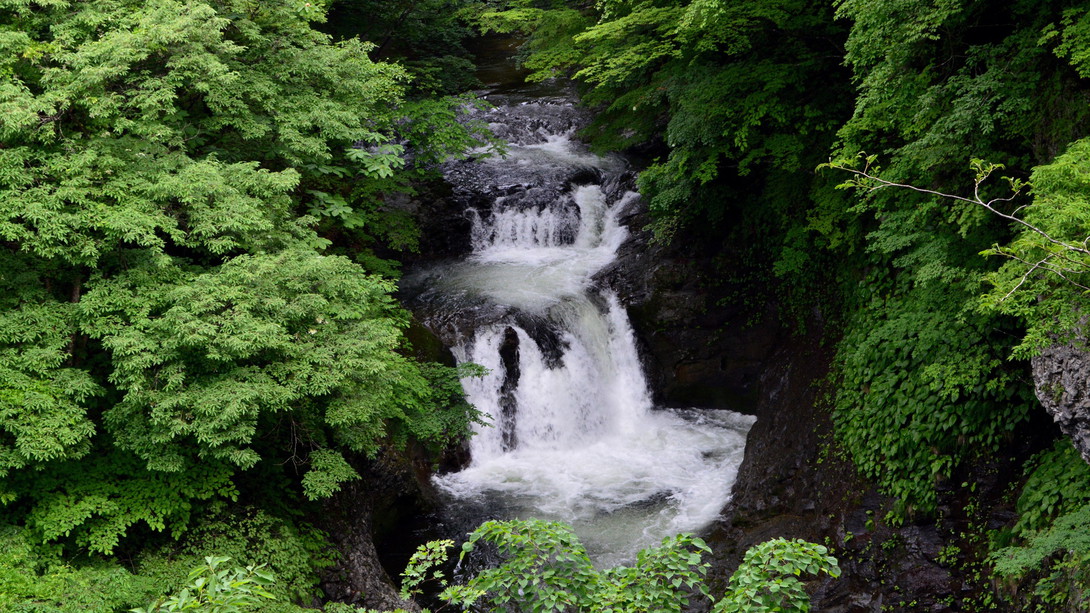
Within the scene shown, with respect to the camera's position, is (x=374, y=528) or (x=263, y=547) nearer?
(x=263, y=547)

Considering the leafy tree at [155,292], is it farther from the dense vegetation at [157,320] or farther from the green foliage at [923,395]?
the green foliage at [923,395]

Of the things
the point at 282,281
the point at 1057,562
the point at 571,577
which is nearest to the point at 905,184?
the point at 1057,562

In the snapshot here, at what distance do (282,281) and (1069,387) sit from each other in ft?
21.8

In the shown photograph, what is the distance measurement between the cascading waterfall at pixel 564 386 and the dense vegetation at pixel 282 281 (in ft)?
7.90

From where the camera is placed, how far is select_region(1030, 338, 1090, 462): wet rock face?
592cm

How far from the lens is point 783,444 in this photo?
10.7 metres

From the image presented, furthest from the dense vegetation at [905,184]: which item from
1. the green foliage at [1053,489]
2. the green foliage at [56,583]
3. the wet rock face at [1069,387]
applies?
the green foliage at [56,583]

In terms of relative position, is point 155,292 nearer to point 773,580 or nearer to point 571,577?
point 571,577

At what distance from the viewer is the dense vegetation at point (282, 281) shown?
20.3ft

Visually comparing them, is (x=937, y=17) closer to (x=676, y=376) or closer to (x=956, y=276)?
(x=956, y=276)

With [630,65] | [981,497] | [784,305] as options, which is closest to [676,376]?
[784,305]

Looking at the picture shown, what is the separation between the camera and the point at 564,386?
1312cm

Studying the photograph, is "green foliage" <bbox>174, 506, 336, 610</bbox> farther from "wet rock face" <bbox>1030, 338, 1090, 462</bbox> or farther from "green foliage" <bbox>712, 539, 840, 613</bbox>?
"wet rock face" <bbox>1030, 338, 1090, 462</bbox>

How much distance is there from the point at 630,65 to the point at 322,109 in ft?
Answer: 14.7
